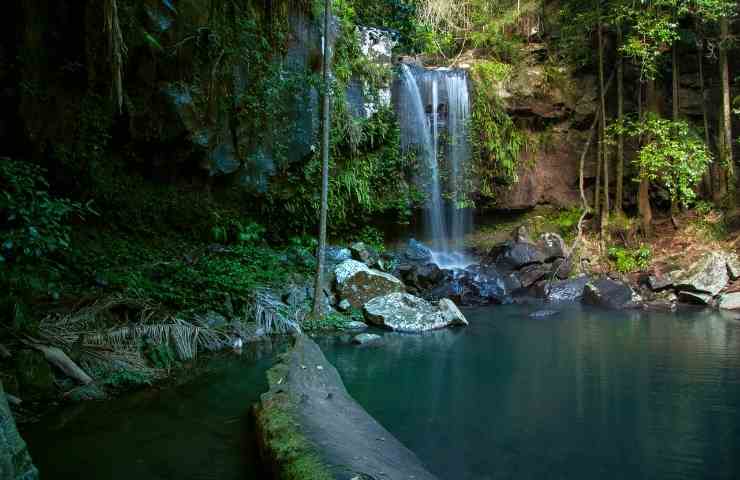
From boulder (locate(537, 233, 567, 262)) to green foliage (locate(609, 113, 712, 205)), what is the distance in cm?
238

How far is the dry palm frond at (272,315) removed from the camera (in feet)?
25.7

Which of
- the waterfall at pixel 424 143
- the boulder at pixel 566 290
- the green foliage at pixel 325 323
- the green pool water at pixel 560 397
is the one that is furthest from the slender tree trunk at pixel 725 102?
the green foliage at pixel 325 323

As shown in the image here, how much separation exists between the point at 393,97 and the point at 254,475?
10.8 m

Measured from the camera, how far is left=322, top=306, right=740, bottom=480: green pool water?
380cm

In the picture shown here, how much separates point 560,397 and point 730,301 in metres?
6.98

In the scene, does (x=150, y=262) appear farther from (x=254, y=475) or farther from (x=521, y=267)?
(x=521, y=267)

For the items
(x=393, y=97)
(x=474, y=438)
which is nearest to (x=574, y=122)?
(x=393, y=97)

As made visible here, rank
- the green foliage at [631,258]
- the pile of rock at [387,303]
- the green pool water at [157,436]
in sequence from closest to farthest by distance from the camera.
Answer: the green pool water at [157,436]
the pile of rock at [387,303]
the green foliage at [631,258]

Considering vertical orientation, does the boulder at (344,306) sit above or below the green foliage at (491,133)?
below

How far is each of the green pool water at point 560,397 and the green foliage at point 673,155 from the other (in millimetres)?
4231

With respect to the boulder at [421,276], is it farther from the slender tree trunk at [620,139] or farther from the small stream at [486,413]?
the slender tree trunk at [620,139]

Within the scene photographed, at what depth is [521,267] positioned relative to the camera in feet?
40.1

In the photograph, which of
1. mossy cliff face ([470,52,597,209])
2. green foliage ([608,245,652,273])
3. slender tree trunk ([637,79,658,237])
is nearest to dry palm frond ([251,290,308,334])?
mossy cliff face ([470,52,597,209])

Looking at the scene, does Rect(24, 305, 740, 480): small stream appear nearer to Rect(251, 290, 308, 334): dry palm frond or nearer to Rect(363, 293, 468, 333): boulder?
Rect(251, 290, 308, 334): dry palm frond
